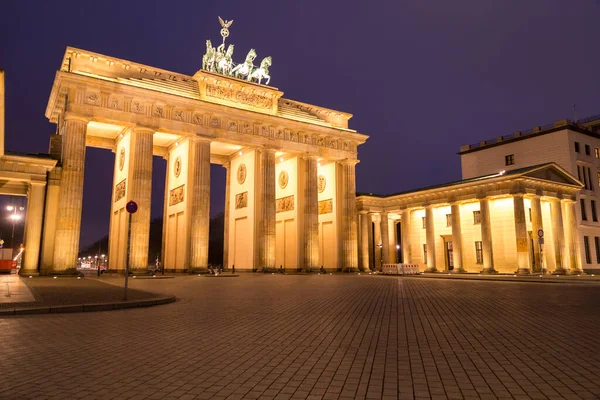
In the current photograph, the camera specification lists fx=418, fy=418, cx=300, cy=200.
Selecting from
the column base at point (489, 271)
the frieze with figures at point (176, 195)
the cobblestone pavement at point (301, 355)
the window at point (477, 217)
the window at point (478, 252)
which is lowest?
the cobblestone pavement at point (301, 355)

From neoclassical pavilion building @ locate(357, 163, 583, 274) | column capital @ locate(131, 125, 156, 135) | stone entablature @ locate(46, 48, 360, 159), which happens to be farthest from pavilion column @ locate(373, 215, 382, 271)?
column capital @ locate(131, 125, 156, 135)

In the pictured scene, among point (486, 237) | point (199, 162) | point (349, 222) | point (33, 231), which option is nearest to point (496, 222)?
point (486, 237)

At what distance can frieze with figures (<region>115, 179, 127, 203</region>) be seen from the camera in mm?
37300

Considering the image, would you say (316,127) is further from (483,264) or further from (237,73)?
(483,264)

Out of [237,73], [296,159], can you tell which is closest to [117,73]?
[237,73]

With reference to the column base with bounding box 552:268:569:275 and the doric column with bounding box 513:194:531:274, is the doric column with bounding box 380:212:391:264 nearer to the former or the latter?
the doric column with bounding box 513:194:531:274

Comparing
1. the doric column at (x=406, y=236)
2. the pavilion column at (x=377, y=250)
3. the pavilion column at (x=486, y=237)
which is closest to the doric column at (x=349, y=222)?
the doric column at (x=406, y=236)

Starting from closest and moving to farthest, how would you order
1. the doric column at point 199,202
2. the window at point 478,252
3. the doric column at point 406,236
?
1. the doric column at point 199,202
2. the window at point 478,252
3. the doric column at point 406,236

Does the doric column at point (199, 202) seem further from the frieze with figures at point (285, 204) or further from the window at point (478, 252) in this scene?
the window at point (478, 252)

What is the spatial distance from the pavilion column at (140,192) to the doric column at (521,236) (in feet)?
110

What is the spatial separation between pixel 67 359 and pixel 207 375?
2347mm

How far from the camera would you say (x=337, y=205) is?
4844 cm

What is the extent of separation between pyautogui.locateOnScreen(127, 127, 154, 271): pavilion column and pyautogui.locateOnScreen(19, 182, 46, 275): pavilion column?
6.47 meters

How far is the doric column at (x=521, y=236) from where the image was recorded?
39.0 metres
